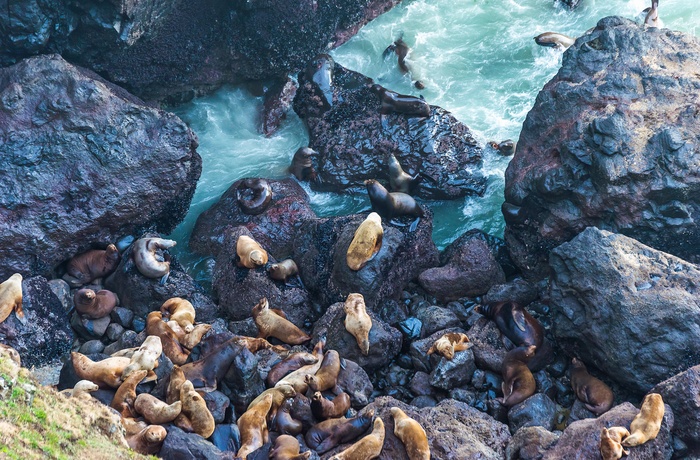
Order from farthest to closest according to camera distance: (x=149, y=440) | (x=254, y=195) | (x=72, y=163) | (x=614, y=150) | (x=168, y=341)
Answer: (x=254, y=195) → (x=72, y=163) → (x=614, y=150) → (x=168, y=341) → (x=149, y=440)

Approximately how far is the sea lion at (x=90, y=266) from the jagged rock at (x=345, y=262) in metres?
2.82

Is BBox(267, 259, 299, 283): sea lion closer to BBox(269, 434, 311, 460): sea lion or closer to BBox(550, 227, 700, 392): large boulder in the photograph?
BBox(269, 434, 311, 460): sea lion

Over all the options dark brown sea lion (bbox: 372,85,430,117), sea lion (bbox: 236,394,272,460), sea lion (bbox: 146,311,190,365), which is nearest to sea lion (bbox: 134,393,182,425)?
sea lion (bbox: 236,394,272,460)

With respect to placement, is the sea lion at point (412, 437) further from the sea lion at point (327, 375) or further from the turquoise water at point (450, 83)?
the turquoise water at point (450, 83)

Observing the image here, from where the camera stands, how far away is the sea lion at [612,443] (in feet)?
22.3

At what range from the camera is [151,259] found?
10.6 m

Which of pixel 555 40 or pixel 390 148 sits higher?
pixel 555 40

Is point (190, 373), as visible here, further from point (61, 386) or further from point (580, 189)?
point (580, 189)

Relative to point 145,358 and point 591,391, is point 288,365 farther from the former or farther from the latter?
point 591,391

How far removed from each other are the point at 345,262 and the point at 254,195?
2.90 metres

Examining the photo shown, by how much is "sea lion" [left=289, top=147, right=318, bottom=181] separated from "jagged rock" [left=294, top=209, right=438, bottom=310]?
2115 mm

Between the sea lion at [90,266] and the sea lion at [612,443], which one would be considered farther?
the sea lion at [90,266]

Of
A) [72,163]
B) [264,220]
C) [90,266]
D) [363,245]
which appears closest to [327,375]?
[363,245]

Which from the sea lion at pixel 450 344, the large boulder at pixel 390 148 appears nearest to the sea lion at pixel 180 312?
the sea lion at pixel 450 344
